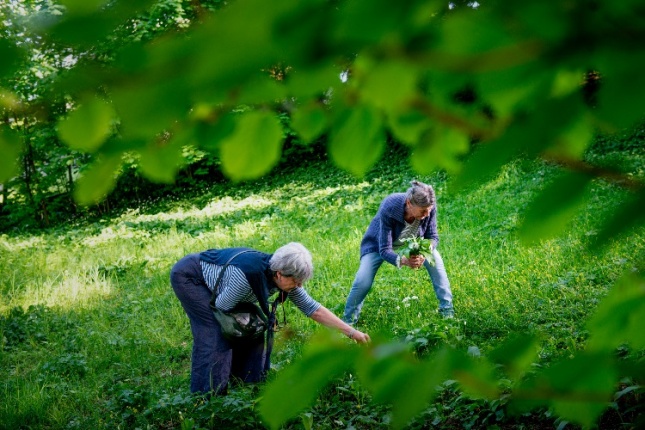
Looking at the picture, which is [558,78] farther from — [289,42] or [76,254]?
[76,254]

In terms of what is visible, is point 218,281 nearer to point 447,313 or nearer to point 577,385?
point 447,313

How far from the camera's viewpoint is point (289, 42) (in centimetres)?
40

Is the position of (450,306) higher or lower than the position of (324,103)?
lower

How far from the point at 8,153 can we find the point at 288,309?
559 cm

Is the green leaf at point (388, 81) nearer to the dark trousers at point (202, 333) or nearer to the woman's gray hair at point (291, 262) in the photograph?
the woman's gray hair at point (291, 262)

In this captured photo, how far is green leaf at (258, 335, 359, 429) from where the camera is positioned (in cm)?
48

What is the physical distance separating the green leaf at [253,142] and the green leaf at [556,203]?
11.1 inches

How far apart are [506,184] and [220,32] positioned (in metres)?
10.7

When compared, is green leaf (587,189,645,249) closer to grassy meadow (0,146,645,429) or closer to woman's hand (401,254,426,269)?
grassy meadow (0,146,645,429)

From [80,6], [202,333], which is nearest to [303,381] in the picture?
[80,6]

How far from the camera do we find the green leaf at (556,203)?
1.71 ft

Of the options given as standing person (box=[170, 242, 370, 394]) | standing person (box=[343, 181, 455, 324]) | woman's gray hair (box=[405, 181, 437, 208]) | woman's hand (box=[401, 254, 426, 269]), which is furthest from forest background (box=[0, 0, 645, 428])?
woman's hand (box=[401, 254, 426, 269])

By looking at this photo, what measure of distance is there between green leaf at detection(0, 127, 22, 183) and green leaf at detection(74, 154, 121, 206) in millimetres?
61

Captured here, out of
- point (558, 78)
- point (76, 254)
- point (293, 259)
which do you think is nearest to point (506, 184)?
point (293, 259)
